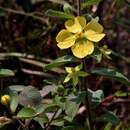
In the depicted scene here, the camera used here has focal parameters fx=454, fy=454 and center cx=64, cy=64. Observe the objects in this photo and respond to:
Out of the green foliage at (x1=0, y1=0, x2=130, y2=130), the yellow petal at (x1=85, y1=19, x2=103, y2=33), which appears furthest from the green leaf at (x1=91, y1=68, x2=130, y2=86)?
the yellow petal at (x1=85, y1=19, x2=103, y2=33)

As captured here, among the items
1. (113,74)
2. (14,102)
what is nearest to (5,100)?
(14,102)

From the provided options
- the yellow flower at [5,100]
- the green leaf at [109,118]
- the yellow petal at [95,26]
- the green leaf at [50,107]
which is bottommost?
the green leaf at [109,118]

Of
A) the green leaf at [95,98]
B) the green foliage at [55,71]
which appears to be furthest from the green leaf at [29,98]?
the green leaf at [95,98]

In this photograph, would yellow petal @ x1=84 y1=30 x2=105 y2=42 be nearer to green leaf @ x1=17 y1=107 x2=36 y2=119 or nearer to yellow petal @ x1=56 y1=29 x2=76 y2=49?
yellow petal @ x1=56 y1=29 x2=76 y2=49

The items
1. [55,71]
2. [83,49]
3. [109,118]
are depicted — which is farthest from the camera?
[55,71]

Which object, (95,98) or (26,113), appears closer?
(26,113)

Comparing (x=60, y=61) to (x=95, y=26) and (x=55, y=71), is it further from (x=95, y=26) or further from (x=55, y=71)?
(x=55, y=71)

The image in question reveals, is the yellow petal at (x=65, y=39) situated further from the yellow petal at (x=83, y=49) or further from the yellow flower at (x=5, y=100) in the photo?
the yellow flower at (x=5, y=100)
